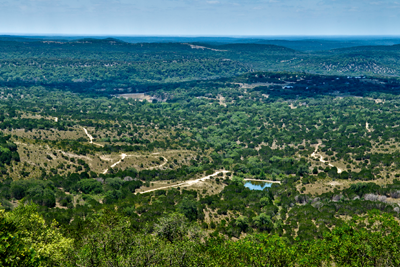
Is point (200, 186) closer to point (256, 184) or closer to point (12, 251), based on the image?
point (256, 184)

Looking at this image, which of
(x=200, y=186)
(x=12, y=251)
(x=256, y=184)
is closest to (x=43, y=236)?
(x=12, y=251)

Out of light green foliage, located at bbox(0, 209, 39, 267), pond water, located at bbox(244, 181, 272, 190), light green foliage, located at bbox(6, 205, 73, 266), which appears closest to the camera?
light green foliage, located at bbox(0, 209, 39, 267)

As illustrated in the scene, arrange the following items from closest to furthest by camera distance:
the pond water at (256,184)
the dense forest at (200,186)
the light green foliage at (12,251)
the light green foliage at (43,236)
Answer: the light green foliage at (12,251) → the light green foliage at (43,236) → the dense forest at (200,186) → the pond water at (256,184)

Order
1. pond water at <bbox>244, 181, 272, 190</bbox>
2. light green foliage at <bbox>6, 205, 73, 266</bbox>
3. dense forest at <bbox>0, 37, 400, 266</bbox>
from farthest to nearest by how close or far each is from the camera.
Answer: pond water at <bbox>244, 181, 272, 190</bbox> < dense forest at <bbox>0, 37, 400, 266</bbox> < light green foliage at <bbox>6, 205, 73, 266</bbox>

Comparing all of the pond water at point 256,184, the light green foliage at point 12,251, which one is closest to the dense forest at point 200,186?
the light green foliage at point 12,251

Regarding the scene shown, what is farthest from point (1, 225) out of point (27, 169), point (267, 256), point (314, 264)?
point (27, 169)

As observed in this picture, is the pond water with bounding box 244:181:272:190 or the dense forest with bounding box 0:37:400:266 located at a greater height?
the dense forest with bounding box 0:37:400:266

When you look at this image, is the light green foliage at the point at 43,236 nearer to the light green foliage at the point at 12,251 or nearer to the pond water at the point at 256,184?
the light green foliage at the point at 12,251

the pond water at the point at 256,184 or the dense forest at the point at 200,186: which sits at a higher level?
the dense forest at the point at 200,186

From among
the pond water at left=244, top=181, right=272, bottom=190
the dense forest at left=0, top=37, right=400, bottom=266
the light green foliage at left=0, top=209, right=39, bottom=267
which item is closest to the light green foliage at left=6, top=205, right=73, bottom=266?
the dense forest at left=0, top=37, right=400, bottom=266

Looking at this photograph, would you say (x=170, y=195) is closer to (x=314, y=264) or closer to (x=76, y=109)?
(x=314, y=264)

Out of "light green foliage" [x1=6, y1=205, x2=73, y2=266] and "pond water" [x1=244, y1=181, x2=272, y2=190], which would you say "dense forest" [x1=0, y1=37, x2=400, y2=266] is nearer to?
"light green foliage" [x1=6, y1=205, x2=73, y2=266]
